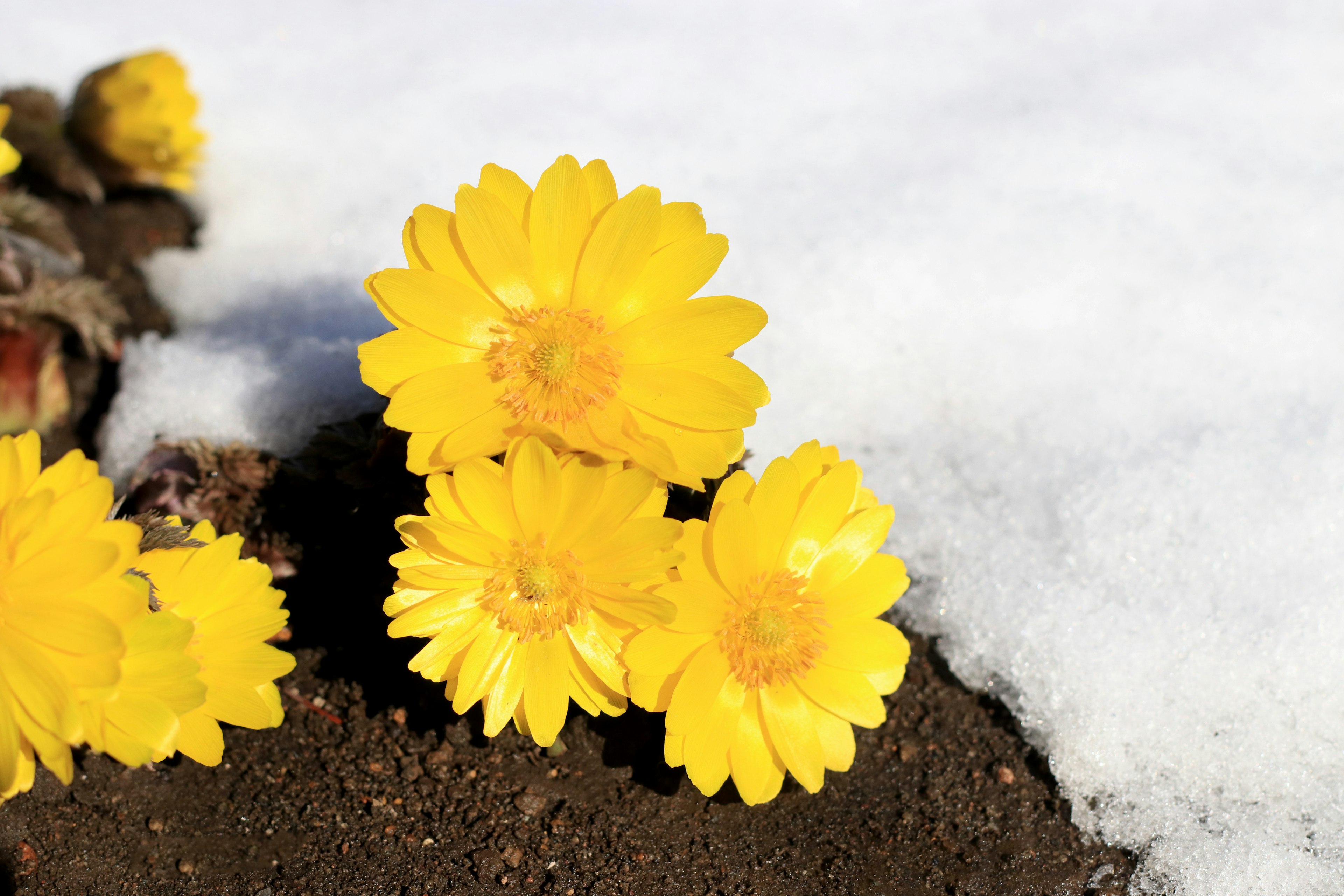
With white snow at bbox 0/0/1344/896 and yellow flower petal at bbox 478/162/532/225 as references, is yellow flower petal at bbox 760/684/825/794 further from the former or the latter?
yellow flower petal at bbox 478/162/532/225

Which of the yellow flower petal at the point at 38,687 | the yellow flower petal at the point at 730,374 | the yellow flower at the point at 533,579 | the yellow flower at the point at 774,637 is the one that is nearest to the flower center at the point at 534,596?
the yellow flower at the point at 533,579

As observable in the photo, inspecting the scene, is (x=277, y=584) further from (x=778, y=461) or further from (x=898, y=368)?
(x=898, y=368)

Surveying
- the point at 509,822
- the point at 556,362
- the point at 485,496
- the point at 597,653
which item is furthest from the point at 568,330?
the point at 509,822

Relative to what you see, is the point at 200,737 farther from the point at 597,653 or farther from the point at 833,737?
the point at 833,737

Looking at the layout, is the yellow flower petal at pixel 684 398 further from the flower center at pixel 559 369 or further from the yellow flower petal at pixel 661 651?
the yellow flower petal at pixel 661 651

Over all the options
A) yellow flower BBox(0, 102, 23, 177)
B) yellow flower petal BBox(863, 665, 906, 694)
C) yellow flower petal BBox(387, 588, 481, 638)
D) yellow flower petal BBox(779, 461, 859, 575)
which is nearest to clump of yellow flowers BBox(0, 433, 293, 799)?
yellow flower petal BBox(387, 588, 481, 638)
